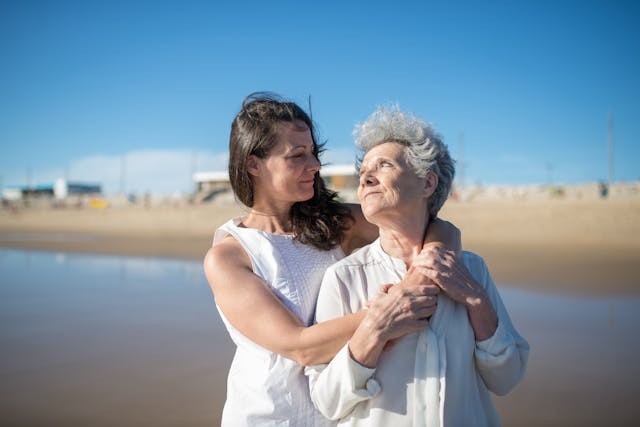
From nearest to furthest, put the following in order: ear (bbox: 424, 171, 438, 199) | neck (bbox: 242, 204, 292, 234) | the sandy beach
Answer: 1. ear (bbox: 424, 171, 438, 199)
2. neck (bbox: 242, 204, 292, 234)
3. the sandy beach

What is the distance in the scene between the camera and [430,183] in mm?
2420

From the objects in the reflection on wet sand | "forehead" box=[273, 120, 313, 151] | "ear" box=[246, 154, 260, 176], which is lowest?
the reflection on wet sand

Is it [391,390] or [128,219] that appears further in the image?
[128,219]

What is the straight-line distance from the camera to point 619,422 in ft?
14.4

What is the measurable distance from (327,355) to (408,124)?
1170 mm

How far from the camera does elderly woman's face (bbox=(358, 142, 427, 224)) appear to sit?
2277 mm

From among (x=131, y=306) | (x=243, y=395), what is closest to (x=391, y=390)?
(x=243, y=395)

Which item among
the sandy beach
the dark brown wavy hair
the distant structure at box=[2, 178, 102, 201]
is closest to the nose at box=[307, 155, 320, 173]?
the dark brown wavy hair

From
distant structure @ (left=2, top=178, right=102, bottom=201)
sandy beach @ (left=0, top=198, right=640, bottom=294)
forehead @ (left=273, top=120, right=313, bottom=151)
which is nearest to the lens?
forehead @ (left=273, top=120, right=313, bottom=151)

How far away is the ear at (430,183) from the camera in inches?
94.0

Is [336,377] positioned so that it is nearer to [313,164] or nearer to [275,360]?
[275,360]

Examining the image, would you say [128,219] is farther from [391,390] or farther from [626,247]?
[391,390]

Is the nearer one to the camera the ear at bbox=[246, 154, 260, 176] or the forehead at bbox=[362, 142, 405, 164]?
the forehead at bbox=[362, 142, 405, 164]

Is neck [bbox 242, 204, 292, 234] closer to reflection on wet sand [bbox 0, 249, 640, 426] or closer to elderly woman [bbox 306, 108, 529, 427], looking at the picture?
elderly woman [bbox 306, 108, 529, 427]
